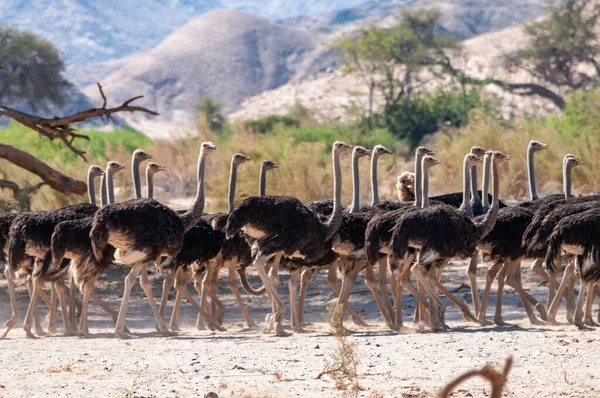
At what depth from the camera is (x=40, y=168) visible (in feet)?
47.2

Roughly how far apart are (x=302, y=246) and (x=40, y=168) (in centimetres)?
559

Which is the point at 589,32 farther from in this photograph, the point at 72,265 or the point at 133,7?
the point at 133,7

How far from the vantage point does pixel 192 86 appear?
211ft

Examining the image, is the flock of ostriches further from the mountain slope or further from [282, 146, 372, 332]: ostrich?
the mountain slope

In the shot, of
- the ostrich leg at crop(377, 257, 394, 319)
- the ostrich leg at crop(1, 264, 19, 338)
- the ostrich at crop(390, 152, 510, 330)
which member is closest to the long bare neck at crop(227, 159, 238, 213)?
the ostrich leg at crop(377, 257, 394, 319)

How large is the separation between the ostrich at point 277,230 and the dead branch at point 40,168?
515 cm

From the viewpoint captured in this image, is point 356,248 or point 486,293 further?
point 356,248

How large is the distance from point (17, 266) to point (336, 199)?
289 centimetres

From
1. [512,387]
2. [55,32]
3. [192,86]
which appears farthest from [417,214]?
[55,32]

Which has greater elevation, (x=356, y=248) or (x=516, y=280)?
(x=356, y=248)

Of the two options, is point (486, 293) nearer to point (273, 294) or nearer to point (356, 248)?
point (356, 248)

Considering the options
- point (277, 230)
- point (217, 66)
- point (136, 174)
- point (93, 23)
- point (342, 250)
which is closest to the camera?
point (277, 230)

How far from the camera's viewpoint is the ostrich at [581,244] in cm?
903

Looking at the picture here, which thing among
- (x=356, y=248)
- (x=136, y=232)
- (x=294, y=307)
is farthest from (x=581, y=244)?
(x=136, y=232)
